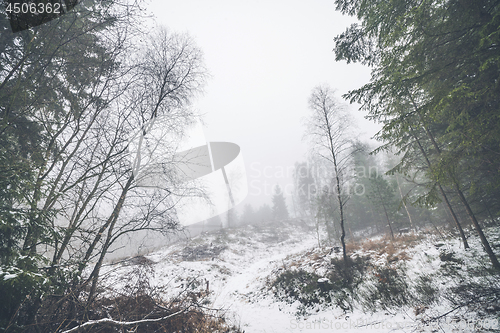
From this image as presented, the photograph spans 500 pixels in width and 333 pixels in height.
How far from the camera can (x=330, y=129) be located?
9539mm

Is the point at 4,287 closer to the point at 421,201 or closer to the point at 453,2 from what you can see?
the point at 421,201

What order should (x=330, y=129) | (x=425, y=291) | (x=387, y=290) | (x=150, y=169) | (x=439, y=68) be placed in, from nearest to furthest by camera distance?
(x=439, y=68) → (x=150, y=169) → (x=425, y=291) → (x=387, y=290) → (x=330, y=129)

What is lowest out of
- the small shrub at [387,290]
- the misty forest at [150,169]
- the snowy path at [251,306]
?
the snowy path at [251,306]

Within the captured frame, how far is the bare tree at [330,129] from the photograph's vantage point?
924cm

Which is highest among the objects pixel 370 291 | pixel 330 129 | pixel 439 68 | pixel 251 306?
pixel 330 129

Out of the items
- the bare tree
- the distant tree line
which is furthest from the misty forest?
the bare tree

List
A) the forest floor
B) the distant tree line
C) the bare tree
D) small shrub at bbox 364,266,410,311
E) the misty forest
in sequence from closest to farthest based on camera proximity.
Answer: the misty forest < the distant tree line < the forest floor < small shrub at bbox 364,266,410,311 < the bare tree

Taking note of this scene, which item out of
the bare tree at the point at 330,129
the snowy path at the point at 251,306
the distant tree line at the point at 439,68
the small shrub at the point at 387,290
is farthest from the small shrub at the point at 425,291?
the snowy path at the point at 251,306

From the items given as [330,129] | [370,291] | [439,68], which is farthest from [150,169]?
[370,291]

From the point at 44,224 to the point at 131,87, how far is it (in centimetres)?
354

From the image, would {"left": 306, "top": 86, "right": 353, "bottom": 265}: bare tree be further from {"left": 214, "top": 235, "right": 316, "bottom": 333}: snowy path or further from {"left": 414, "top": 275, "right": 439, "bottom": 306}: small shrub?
{"left": 214, "top": 235, "right": 316, "bottom": 333}: snowy path

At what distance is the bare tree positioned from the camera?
30.3 ft

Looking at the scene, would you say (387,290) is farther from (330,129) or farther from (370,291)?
(330,129)

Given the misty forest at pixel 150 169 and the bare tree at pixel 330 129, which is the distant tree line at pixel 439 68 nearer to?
the misty forest at pixel 150 169
